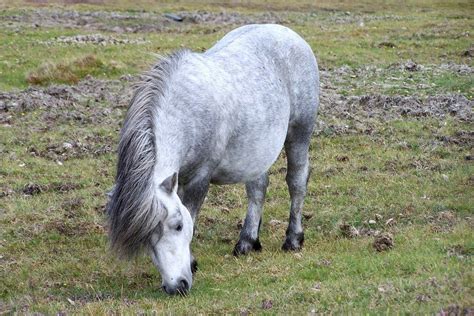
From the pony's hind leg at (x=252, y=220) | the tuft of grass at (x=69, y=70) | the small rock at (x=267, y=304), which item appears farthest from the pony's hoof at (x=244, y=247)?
the tuft of grass at (x=69, y=70)

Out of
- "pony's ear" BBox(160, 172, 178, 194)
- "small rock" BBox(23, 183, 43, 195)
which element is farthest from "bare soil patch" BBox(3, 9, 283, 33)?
"pony's ear" BBox(160, 172, 178, 194)

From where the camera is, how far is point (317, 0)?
54125 mm

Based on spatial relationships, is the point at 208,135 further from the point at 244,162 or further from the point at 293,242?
the point at 293,242

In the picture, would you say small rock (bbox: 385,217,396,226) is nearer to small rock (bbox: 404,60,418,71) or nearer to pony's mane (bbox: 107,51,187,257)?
pony's mane (bbox: 107,51,187,257)

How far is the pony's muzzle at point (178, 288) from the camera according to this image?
21.8ft

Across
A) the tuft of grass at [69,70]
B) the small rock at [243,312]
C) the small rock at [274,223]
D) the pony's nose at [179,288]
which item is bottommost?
the tuft of grass at [69,70]

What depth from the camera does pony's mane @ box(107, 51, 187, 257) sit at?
6.48 m

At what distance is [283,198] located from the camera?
37.3ft

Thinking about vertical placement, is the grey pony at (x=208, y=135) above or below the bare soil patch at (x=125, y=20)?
above

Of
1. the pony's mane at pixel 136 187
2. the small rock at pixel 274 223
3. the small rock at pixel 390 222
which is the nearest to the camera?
the pony's mane at pixel 136 187

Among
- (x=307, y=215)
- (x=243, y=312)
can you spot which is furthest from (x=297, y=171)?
(x=243, y=312)

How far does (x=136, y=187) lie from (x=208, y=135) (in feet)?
4.27

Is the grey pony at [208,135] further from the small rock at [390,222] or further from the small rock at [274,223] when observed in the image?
the small rock at [390,222]

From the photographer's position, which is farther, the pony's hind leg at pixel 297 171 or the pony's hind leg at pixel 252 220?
the pony's hind leg at pixel 297 171
